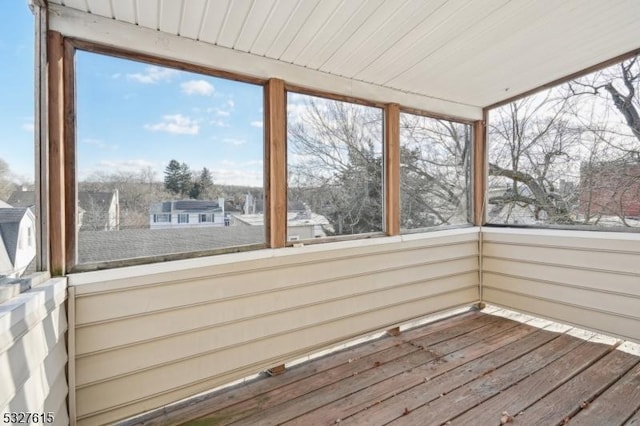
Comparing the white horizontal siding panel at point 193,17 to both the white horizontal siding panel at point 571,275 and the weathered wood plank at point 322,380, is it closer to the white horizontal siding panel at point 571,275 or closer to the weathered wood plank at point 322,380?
the weathered wood plank at point 322,380

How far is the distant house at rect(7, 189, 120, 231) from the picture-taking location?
171 centimetres

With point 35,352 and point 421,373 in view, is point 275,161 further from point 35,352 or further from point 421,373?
point 421,373

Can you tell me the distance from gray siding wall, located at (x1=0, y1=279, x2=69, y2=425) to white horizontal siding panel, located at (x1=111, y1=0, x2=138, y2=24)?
4.51 ft

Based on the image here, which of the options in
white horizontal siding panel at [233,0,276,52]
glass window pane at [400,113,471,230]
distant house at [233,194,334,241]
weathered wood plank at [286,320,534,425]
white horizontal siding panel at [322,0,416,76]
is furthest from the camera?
glass window pane at [400,113,471,230]

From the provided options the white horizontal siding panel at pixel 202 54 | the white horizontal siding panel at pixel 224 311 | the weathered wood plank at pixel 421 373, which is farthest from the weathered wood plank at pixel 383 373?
the white horizontal siding panel at pixel 202 54

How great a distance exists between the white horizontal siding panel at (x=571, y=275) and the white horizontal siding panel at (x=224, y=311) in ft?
3.21

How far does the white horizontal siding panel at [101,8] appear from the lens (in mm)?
1561

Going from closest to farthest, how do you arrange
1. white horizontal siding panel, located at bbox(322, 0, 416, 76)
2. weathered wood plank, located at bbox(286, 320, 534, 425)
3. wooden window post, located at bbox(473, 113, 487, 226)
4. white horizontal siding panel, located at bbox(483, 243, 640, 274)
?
1. white horizontal siding panel, located at bbox(322, 0, 416, 76)
2. weathered wood plank, located at bbox(286, 320, 534, 425)
3. white horizontal siding panel, located at bbox(483, 243, 640, 274)
4. wooden window post, located at bbox(473, 113, 487, 226)

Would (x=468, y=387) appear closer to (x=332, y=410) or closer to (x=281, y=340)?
(x=332, y=410)

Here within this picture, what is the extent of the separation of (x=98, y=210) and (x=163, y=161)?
0.44m

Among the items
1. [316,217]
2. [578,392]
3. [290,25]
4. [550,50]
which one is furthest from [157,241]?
[550,50]

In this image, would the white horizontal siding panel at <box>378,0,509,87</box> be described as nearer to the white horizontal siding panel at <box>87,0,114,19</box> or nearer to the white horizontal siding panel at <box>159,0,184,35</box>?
the white horizontal siding panel at <box>159,0,184,35</box>

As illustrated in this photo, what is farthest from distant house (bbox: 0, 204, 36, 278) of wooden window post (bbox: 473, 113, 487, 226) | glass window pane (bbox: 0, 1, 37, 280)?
wooden window post (bbox: 473, 113, 487, 226)

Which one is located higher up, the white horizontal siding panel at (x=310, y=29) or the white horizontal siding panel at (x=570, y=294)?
the white horizontal siding panel at (x=310, y=29)
